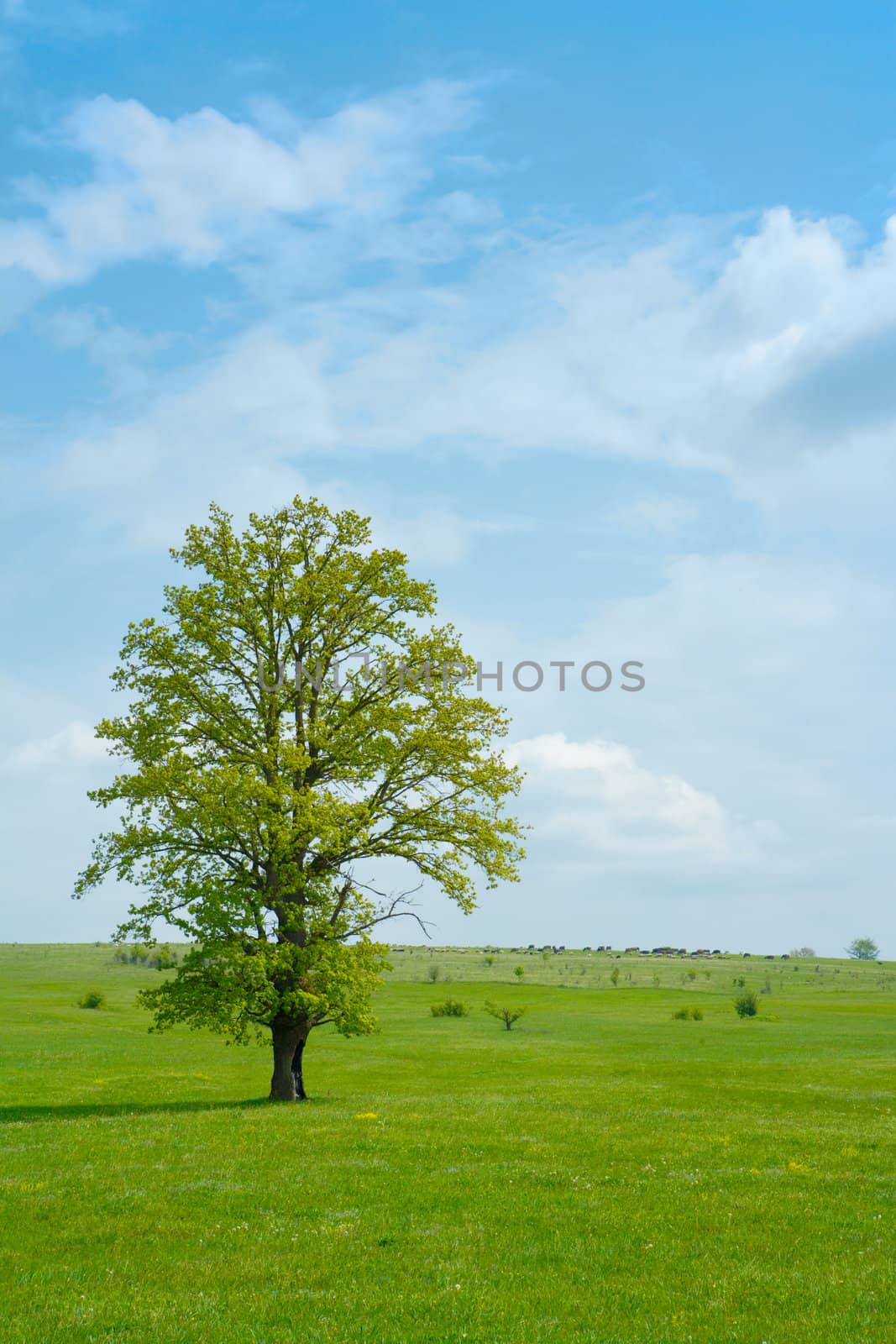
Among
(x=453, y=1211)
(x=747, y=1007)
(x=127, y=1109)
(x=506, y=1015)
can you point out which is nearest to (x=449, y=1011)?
(x=506, y=1015)

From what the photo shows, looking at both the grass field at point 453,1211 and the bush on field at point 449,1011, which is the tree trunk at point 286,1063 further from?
the bush on field at point 449,1011

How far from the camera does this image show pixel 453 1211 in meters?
19.2

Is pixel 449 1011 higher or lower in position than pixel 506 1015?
lower

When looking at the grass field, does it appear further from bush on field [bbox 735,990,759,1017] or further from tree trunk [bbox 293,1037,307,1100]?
bush on field [bbox 735,990,759,1017]

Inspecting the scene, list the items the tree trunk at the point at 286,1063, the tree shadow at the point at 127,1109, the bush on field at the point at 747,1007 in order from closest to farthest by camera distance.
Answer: the tree shadow at the point at 127,1109 < the tree trunk at the point at 286,1063 < the bush on field at the point at 747,1007

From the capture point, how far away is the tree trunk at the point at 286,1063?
1535 inches

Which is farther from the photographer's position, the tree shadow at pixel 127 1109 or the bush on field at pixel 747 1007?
the bush on field at pixel 747 1007

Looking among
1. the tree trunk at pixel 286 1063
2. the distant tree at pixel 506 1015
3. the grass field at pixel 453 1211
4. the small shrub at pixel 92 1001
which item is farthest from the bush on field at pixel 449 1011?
the tree trunk at pixel 286 1063

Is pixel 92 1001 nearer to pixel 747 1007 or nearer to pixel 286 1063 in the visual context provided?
pixel 747 1007

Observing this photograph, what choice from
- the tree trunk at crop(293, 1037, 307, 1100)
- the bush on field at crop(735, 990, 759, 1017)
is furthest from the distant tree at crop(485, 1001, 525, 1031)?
the tree trunk at crop(293, 1037, 307, 1100)

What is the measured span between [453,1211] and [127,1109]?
22.9 metres

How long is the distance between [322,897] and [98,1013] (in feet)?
208

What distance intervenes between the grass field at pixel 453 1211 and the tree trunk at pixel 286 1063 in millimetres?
1244

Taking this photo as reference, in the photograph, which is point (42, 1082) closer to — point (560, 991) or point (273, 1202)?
point (273, 1202)
